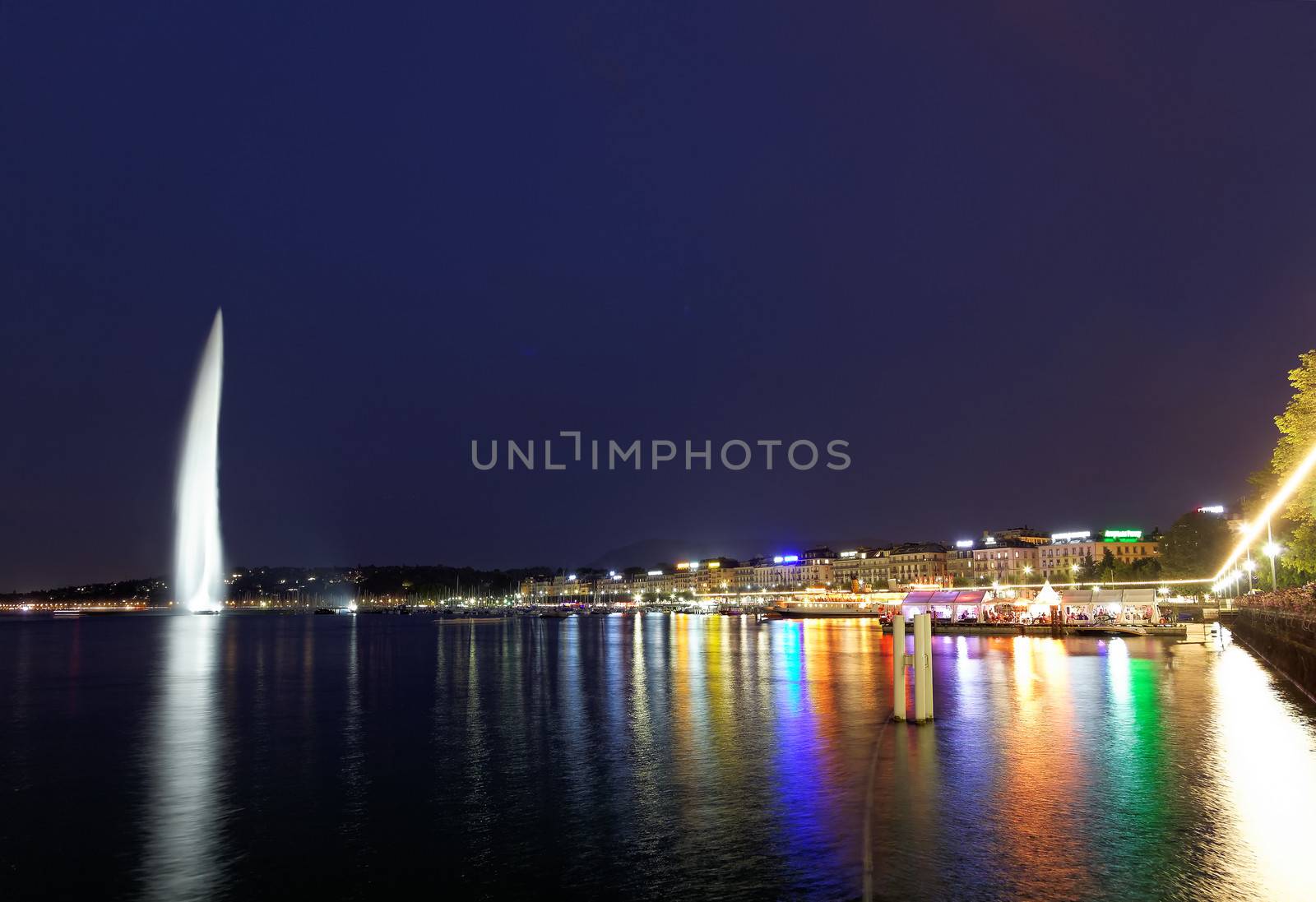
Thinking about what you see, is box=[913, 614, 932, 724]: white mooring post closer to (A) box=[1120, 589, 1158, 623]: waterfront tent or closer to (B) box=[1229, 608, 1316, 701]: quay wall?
(B) box=[1229, 608, 1316, 701]: quay wall

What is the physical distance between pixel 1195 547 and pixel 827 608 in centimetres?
6609

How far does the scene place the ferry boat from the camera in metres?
174

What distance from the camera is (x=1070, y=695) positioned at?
107 ft

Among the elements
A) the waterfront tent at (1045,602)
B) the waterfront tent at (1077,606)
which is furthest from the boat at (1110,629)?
the waterfront tent at (1077,606)

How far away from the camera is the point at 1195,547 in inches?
5182

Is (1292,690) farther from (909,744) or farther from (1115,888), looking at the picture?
(1115,888)

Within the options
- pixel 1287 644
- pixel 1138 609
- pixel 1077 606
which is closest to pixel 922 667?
pixel 1287 644

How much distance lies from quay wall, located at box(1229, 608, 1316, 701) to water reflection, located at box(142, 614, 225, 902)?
→ 1193 inches

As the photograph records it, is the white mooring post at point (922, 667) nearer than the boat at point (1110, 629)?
Yes

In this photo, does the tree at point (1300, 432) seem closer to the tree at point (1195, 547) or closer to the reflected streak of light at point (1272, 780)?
the reflected streak of light at point (1272, 780)

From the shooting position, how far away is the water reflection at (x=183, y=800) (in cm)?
1323

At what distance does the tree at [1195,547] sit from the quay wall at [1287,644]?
82.5 meters

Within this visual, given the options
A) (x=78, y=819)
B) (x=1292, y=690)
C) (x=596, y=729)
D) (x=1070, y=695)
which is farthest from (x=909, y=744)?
(x=1292, y=690)

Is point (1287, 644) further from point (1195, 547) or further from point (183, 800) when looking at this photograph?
point (1195, 547)
